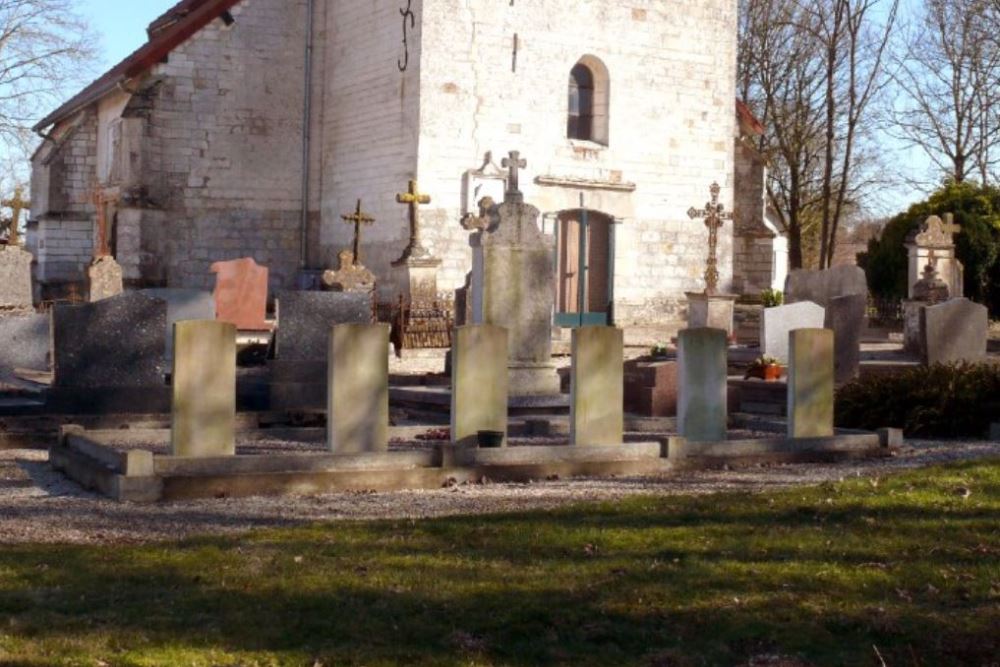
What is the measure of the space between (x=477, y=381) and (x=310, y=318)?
4.90 meters

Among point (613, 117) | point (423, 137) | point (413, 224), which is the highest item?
point (613, 117)

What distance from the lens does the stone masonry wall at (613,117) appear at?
1059 inches

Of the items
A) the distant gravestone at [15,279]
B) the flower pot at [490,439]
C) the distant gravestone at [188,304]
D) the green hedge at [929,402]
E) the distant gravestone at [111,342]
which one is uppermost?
the distant gravestone at [15,279]

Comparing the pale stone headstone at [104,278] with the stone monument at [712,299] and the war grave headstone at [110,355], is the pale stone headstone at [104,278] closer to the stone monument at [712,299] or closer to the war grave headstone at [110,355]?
the stone monument at [712,299]

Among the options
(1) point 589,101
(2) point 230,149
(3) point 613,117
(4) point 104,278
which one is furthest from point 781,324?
(2) point 230,149

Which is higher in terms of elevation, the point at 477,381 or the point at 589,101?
the point at 589,101

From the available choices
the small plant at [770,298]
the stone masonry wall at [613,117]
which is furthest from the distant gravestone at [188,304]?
the small plant at [770,298]

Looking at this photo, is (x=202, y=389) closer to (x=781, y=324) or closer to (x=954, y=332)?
(x=954, y=332)

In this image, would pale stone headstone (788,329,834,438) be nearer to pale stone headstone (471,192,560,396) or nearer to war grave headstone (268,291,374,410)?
pale stone headstone (471,192,560,396)

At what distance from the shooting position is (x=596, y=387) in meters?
10.7

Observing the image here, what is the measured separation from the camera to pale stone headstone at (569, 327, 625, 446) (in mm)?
10656

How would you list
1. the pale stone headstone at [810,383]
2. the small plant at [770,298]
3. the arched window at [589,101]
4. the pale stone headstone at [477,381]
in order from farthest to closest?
the small plant at [770,298] → the arched window at [589,101] → the pale stone headstone at [810,383] → the pale stone headstone at [477,381]

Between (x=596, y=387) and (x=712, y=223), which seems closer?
(x=596, y=387)

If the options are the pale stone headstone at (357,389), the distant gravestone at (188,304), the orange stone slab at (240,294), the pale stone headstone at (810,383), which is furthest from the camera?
the orange stone slab at (240,294)
